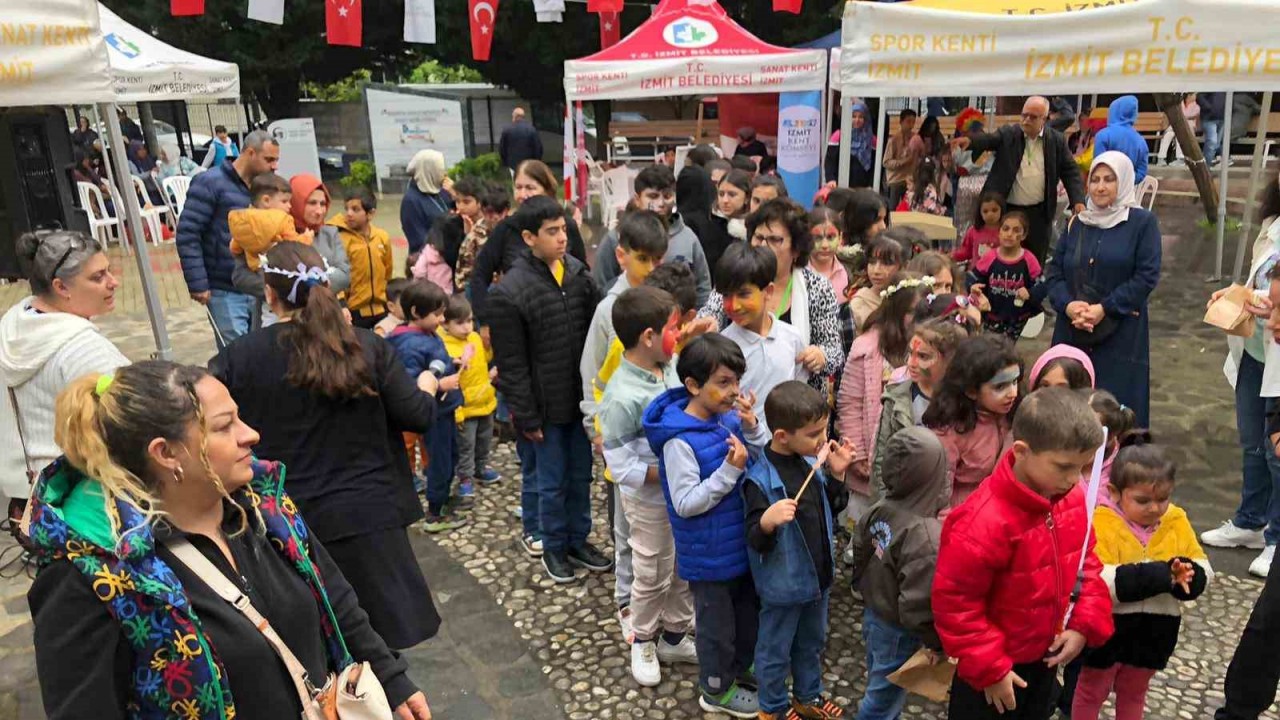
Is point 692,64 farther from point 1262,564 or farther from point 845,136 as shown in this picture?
point 1262,564

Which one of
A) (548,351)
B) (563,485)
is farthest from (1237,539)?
(548,351)

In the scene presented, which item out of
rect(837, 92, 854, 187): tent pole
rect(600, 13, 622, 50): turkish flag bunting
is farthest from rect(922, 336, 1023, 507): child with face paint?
rect(600, 13, 622, 50): turkish flag bunting

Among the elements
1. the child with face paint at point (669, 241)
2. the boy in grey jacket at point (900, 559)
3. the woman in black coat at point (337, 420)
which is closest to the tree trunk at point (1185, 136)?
the child with face paint at point (669, 241)

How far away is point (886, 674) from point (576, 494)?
197 centimetres

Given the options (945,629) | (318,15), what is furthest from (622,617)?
(318,15)

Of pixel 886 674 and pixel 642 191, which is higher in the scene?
pixel 642 191

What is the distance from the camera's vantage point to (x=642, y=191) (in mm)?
5078

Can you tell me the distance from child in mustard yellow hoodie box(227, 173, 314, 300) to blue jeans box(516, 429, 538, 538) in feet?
5.05

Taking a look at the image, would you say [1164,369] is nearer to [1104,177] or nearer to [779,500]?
[1104,177]

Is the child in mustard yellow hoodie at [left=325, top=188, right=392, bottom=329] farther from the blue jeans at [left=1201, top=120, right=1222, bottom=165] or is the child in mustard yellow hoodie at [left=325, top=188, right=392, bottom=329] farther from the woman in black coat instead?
the blue jeans at [left=1201, top=120, right=1222, bottom=165]

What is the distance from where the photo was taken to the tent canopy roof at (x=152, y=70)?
9508mm

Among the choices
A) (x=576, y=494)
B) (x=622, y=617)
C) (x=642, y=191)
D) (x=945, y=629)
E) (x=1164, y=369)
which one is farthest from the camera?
(x=1164, y=369)

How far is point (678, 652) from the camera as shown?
3629 millimetres

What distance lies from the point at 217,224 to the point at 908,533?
4.99 meters
